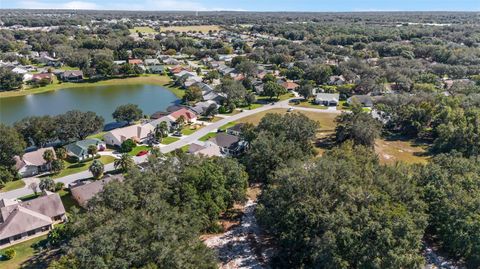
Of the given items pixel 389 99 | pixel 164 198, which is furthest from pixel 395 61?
pixel 164 198

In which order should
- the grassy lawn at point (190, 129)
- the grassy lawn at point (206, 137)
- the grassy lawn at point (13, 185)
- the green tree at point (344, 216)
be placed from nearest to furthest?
1. the green tree at point (344, 216)
2. the grassy lawn at point (13, 185)
3. the grassy lawn at point (206, 137)
4. the grassy lawn at point (190, 129)

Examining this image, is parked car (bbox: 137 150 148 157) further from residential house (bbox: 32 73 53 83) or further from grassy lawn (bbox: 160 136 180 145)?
residential house (bbox: 32 73 53 83)

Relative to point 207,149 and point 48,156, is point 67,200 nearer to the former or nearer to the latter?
point 48,156

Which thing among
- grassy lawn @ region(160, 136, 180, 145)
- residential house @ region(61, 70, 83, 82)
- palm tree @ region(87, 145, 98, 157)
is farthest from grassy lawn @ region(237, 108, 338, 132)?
residential house @ region(61, 70, 83, 82)

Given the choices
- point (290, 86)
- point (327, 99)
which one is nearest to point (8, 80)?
point (290, 86)

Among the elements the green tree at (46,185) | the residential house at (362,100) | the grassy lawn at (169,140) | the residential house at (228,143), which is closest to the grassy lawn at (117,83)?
the grassy lawn at (169,140)

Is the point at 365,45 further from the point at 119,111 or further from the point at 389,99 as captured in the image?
the point at 119,111

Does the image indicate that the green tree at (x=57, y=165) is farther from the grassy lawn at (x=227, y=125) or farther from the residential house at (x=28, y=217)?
the grassy lawn at (x=227, y=125)

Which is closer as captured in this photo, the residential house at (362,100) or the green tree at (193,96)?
the green tree at (193,96)
